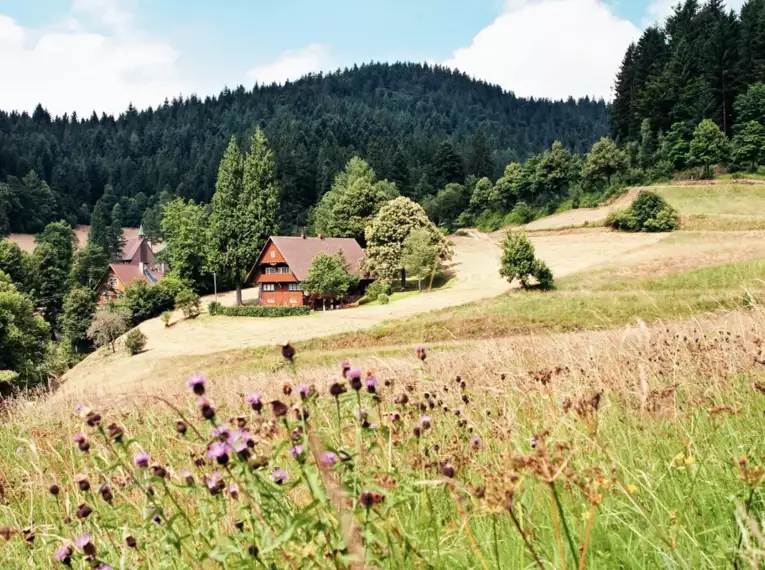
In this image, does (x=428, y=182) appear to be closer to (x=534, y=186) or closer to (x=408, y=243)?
(x=534, y=186)

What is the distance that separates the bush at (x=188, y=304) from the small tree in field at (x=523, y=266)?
33.2m

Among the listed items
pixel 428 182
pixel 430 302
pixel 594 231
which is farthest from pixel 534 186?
pixel 430 302

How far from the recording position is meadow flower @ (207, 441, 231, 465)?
62.4 inches

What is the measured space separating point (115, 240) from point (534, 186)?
80.7m

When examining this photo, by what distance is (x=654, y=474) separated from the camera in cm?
261

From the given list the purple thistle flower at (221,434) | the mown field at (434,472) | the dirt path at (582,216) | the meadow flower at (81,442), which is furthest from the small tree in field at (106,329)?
the purple thistle flower at (221,434)

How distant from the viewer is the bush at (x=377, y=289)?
52.4 metres

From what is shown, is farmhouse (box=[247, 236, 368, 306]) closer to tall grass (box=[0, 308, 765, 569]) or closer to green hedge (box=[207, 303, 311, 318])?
green hedge (box=[207, 303, 311, 318])

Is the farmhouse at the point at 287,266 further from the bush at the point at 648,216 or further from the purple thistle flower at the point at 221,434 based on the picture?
the purple thistle flower at the point at 221,434

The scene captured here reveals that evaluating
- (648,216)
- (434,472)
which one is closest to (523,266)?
(648,216)

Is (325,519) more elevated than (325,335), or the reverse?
(325,519)

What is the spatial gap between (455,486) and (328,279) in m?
50.8

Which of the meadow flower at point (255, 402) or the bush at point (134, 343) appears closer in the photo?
the meadow flower at point (255, 402)

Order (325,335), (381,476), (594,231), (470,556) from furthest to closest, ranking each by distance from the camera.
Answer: (594,231) < (325,335) < (381,476) < (470,556)
